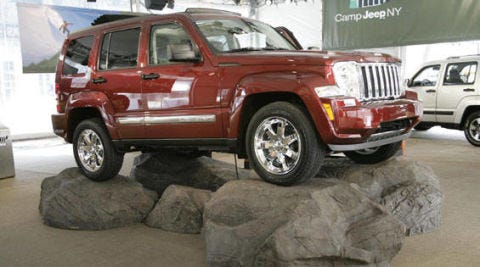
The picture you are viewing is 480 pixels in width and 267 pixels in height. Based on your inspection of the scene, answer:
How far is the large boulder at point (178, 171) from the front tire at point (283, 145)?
1797 mm

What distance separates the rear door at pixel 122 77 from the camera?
16.0 ft

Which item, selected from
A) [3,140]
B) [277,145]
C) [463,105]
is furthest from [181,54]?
[463,105]

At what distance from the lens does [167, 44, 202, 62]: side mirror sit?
4254 mm

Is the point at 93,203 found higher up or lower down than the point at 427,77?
lower down

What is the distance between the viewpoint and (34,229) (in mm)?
5230

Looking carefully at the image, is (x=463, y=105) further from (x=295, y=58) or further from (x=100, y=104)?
(x=100, y=104)

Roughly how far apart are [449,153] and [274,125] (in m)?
6.36

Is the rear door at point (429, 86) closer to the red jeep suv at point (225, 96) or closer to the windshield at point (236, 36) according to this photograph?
the red jeep suv at point (225, 96)

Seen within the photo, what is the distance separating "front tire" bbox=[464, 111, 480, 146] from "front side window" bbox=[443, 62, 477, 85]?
695mm

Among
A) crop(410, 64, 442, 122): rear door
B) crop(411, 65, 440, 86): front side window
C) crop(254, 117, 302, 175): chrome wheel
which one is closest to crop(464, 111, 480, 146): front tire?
crop(410, 64, 442, 122): rear door

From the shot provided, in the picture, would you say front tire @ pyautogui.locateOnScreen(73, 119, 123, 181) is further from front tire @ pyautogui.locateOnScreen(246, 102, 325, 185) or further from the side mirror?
front tire @ pyautogui.locateOnScreen(246, 102, 325, 185)

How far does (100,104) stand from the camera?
516cm

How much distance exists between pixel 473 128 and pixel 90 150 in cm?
773

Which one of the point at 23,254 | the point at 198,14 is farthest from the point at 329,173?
the point at 23,254
